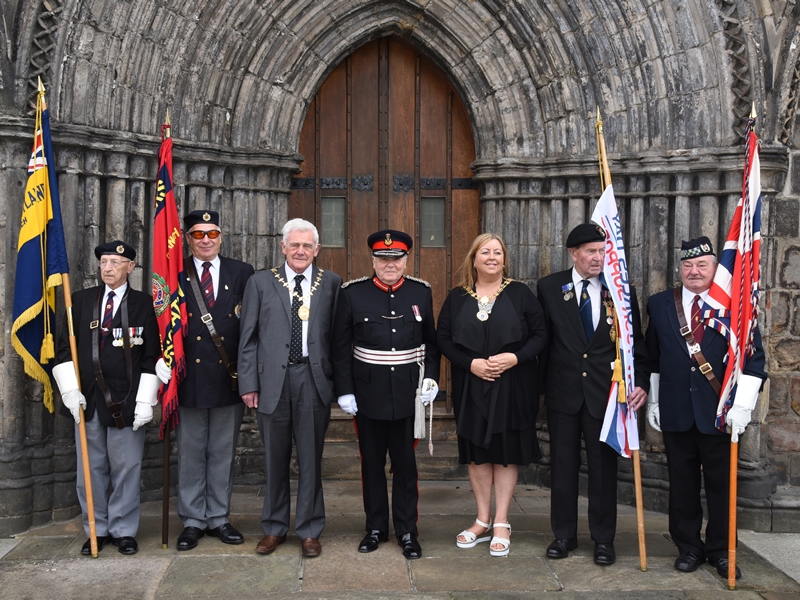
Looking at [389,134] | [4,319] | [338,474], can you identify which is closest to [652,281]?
[389,134]

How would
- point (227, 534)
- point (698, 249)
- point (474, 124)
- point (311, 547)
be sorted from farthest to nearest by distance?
1. point (474, 124)
2. point (227, 534)
3. point (311, 547)
4. point (698, 249)

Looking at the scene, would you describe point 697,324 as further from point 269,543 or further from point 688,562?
point 269,543

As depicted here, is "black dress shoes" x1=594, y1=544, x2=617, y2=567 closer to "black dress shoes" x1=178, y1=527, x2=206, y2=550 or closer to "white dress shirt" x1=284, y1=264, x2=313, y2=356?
"white dress shirt" x1=284, y1=264, x2=313, y2=356

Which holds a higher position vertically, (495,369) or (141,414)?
(495,369)

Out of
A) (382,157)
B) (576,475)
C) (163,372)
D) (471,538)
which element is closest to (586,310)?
(576,475)

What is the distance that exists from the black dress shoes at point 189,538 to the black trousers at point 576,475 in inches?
81.3

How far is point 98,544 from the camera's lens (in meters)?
4.94

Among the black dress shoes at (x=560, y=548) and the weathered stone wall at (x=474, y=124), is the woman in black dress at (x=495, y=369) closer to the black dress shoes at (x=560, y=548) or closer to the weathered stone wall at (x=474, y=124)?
the black dress shoes at (x=560, y=548)

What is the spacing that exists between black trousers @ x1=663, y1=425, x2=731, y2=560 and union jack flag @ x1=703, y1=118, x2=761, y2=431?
0.59 ft

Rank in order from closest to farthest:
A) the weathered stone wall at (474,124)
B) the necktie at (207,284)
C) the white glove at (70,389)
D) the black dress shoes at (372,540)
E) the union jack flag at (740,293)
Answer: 1. the union jack flag at (740,293)
2. the white glove at (70,389)
3. the black dress shoes at (372,540)
4. the necktie at (207,284)
5. the weathered stone wall at (474,124)

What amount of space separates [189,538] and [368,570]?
109cm

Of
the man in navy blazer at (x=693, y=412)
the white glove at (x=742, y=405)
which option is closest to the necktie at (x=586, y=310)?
the man in navy blazer at (x=693, y=412)

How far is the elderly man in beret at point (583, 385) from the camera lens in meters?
4.79

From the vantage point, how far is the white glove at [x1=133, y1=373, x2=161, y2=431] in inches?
189
